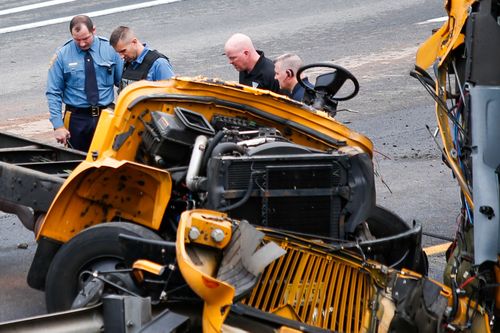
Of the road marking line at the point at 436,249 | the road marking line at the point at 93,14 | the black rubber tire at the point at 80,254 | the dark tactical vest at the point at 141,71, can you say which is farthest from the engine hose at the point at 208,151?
the road marking line at the point at 93,14

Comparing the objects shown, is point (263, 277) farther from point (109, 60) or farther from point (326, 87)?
point (109, 60)

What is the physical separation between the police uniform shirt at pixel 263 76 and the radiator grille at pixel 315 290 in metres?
3.19

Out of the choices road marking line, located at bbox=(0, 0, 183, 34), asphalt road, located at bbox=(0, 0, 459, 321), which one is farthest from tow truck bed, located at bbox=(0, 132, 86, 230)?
road marking line, located at bbox=(0, 0, 183, 34)

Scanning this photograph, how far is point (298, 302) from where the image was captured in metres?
6.50

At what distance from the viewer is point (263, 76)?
9.61m

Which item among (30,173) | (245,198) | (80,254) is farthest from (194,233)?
(30,173)

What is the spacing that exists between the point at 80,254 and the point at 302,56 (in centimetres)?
928

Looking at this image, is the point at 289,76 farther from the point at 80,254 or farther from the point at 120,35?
the point at 80,254

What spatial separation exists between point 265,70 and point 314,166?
2.85m

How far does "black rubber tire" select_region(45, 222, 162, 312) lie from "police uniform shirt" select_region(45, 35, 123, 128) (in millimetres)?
3493

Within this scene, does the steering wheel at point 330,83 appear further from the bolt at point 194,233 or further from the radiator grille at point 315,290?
the bolt at point 194,233

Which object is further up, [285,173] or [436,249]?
[285,173]

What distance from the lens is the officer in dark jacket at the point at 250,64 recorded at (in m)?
9.45

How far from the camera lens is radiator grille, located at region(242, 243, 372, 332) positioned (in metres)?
6.46
